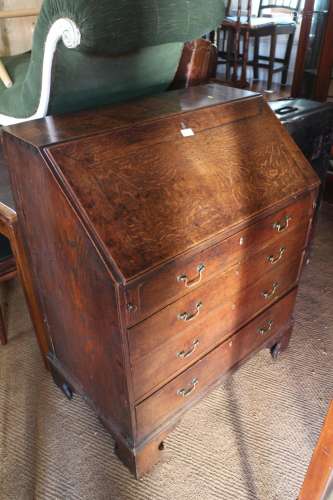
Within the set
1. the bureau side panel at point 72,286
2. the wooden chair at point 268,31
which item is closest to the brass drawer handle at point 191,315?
the bureau side panel at point 72,286

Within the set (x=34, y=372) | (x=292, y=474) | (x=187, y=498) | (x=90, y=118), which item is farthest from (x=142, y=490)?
(x=90, y=118)

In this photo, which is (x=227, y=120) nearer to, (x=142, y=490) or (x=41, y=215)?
(x=41, y=215)

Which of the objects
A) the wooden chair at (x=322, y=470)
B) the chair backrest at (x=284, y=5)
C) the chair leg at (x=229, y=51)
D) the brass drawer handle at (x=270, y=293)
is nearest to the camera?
the wooden chair at (x=322, y=470)

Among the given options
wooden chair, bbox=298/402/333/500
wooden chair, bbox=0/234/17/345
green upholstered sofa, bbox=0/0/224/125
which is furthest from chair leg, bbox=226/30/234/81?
wooden chair, bbox=298/402/333/500

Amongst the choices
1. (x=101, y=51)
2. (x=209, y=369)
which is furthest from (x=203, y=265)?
(x=101, y=51)

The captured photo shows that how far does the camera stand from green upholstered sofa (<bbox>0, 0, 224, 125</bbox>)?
901 mm

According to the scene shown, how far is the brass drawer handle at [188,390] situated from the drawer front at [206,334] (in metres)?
0.08

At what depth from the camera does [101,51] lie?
37.7 inches

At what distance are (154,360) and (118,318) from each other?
19 centimetres

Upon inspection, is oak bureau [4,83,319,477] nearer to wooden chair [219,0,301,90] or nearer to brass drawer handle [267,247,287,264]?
brass drawer handle [267,247,287,264]

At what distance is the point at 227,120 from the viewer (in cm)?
116

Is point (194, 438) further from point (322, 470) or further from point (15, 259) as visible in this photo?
point (15, 259)

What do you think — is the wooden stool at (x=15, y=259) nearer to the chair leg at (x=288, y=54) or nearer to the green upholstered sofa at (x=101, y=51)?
the green upholstered sofa at (x=101, y=51)

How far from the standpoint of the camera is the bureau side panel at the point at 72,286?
2.90ft
